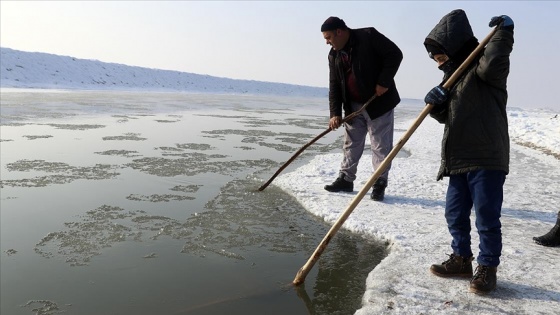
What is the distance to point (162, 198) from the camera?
4613 mm

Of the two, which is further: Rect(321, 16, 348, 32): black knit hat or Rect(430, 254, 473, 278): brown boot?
Rect(321, 16, 348, 32): black knit hat

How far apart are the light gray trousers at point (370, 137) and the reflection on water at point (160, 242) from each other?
893mm

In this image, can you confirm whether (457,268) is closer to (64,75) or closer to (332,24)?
(332,24)

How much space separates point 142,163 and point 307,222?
336 centimetres

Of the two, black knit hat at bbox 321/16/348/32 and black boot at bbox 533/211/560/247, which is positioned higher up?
black knit hat at bbox 321/16/348/32

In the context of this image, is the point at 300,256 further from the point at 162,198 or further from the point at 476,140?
the point at 162,198

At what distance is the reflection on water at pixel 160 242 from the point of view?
249 centimetres

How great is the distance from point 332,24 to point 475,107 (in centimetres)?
225

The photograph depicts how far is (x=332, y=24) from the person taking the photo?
441 centimetres

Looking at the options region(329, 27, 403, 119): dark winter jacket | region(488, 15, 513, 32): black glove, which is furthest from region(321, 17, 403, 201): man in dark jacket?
region(488, 15, 513, 32): black glove

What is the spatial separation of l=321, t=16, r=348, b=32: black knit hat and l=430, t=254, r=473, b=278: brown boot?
104 inches

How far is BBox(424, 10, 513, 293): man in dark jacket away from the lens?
2422mm

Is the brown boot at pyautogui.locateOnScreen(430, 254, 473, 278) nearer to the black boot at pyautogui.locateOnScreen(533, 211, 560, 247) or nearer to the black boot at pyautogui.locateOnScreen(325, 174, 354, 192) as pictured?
the black boot at pyautogui.locateOnScreen(533, 211, 560, 247)

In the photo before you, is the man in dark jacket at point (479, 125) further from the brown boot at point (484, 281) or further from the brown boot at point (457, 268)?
the brown boot at point (457, 268)
